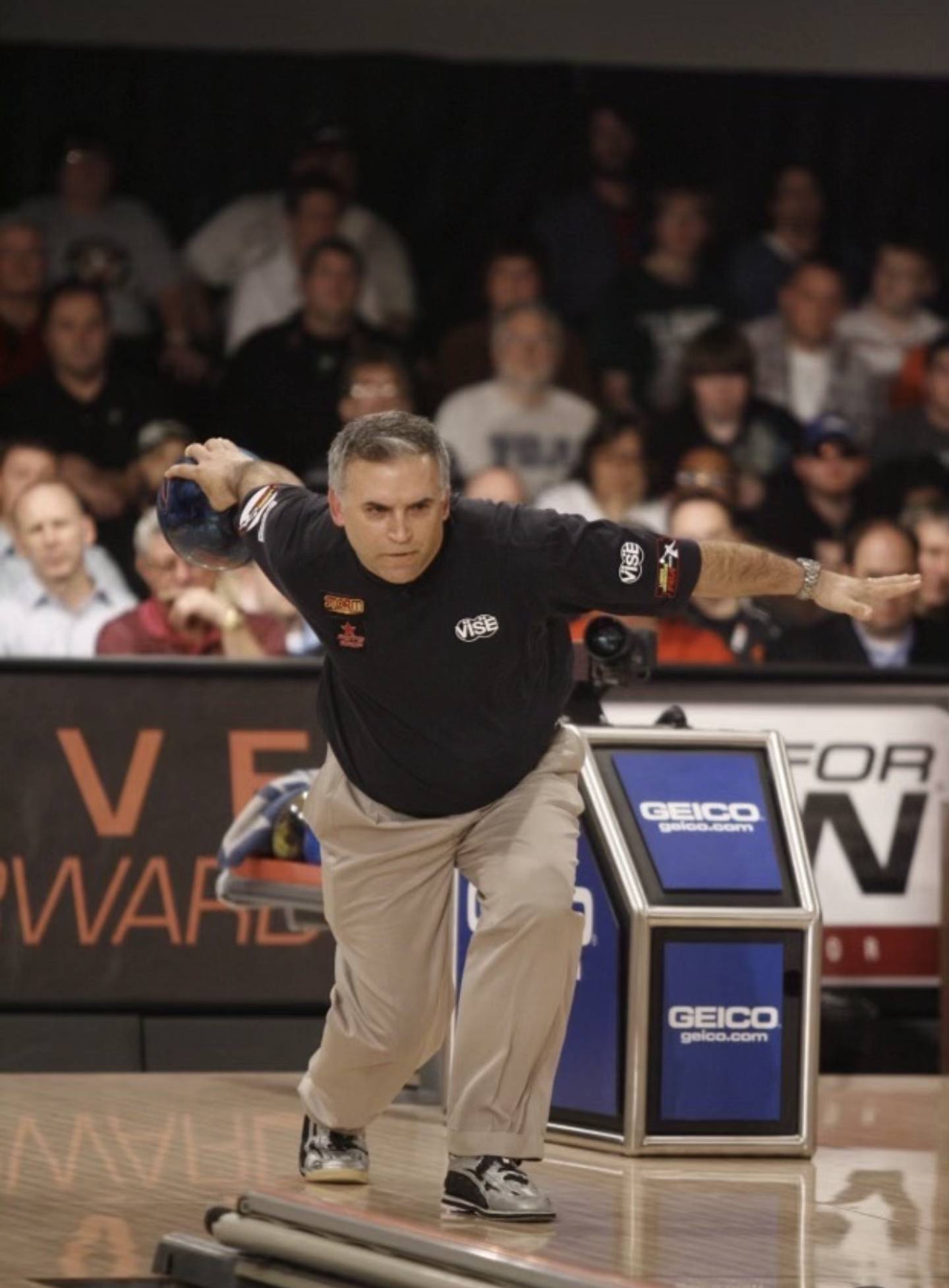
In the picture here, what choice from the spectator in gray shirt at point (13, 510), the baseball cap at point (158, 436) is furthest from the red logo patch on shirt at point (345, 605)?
the baseball cap at point (158, 436)

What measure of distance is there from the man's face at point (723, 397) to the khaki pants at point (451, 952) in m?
5.69

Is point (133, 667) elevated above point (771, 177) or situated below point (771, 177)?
below

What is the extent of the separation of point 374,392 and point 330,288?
0.63 m

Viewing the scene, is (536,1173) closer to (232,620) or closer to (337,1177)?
(337,1177)

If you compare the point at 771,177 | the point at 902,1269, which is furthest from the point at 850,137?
the point at 902,1269

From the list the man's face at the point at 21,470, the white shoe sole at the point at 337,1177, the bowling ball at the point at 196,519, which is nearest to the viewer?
the white shoe sole at the point at 337,1177

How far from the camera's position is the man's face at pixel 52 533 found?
934cm

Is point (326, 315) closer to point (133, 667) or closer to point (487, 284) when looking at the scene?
point (487, 284)

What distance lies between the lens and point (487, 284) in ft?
37.1

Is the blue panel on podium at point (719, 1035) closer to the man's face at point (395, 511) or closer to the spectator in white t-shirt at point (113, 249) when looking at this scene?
the man's face at point (395, 511)

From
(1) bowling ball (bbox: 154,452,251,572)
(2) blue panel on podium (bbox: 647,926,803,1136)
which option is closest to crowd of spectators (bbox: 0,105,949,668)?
(2) blue panel on podium (bbox: 647,926,803,1136)

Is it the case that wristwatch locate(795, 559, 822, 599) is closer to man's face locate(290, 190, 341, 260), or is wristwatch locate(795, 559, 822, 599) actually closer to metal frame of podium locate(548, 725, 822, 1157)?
metal frame of podium locate(548, 725, 822, 1157)

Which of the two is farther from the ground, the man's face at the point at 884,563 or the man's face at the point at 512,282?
the man's face at the point at 512,282

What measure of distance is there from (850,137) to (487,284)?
2.06m
